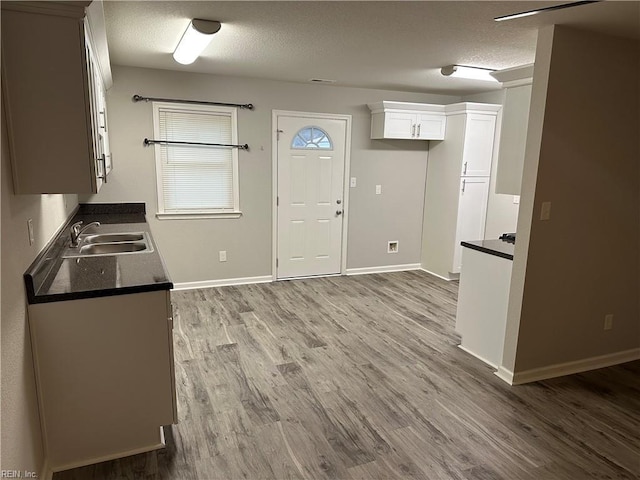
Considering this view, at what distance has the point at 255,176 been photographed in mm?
4902

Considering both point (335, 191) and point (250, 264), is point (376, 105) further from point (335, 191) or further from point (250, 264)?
point (250, 264)

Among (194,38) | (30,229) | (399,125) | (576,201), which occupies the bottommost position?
(30,229)

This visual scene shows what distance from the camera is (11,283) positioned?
161 centimetres

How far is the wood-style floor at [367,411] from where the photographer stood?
6.98ft

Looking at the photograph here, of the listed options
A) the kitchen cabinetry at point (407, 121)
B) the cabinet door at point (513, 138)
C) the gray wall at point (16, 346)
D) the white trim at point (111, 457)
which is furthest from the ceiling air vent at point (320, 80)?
the white trim at point (111, 457)

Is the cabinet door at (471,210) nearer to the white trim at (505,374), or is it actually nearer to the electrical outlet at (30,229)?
the white trim at (505,374)

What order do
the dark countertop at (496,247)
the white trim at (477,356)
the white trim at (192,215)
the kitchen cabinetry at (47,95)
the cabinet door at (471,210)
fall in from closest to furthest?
the kitchen cabinetry at (47,95), the dark countertop at (496,247), the white trim at (477,356), the white trim at (192,215), the cabinet door at (471,210)

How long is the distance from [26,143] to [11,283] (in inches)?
23.2

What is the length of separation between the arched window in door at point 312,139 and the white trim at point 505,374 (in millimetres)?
3183

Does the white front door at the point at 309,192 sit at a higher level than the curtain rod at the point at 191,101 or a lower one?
lower

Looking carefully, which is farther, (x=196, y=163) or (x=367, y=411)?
(x=196, y=163)

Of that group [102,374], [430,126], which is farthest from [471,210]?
[102,374]

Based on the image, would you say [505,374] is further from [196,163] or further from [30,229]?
[196,163]

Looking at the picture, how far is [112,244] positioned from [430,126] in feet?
12.8
